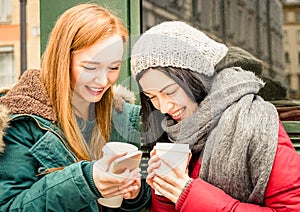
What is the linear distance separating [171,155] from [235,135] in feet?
0.59

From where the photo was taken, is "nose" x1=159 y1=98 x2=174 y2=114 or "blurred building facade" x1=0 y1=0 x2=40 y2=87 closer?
"nose" x1=159 y1=98 x2=174 y2=114

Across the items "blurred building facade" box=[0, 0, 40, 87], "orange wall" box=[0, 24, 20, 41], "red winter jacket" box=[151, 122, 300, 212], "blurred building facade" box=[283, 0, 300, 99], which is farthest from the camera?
"orange wall" box=[0, 24, 20, 41]

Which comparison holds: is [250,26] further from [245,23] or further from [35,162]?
[35,162]

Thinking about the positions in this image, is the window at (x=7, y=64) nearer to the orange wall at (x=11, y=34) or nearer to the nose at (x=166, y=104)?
the orange wall at (x=11, y=34)

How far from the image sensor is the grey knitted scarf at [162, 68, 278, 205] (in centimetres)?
139

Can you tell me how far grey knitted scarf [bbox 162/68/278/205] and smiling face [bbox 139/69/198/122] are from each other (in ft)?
0.09

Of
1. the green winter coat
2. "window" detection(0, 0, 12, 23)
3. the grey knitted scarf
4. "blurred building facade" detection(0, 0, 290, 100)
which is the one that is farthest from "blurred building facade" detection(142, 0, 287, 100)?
"window" detection(0, 0, 12, 23)

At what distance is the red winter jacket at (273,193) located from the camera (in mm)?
1361

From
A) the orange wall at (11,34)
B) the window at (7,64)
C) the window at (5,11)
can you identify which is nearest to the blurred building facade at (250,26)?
the window at (7,64)

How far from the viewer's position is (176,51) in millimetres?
1435

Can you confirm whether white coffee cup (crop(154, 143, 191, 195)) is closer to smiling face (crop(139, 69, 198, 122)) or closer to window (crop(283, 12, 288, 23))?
smiling face (crop(139, 69, 198, 122))

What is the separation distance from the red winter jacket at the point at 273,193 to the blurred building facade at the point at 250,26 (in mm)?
446

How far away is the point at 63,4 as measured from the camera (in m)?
2.09

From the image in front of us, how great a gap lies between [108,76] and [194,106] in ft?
0.90
